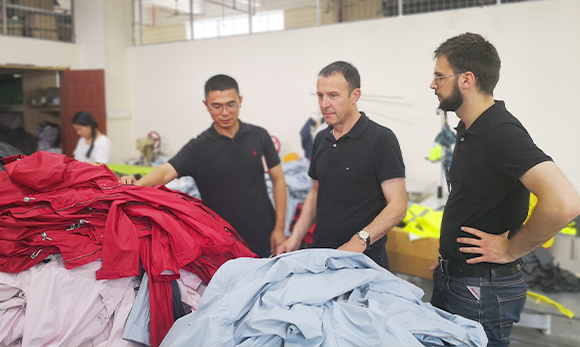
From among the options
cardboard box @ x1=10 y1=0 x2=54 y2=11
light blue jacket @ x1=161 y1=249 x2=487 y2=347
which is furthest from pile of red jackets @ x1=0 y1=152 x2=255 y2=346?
cardboard box @ x1=10 y1=0 x2=54 y2=11

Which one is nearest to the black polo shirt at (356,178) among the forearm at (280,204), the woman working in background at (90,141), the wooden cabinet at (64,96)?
the forearm at (280,204)

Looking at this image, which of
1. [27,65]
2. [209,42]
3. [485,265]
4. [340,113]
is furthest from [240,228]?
[27,65]

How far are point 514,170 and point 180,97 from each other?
6.32m

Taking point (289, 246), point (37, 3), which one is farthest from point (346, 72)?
point (37, 3)

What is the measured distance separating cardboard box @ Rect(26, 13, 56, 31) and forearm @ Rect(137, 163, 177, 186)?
5784 millimetres

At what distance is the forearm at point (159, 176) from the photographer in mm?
2039

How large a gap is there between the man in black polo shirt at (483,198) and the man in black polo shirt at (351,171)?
258 millimetres

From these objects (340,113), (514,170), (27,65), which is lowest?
(514,170)

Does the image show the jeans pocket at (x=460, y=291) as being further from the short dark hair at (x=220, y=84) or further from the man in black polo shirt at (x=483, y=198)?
the short dark hair at (x=220, y=84)

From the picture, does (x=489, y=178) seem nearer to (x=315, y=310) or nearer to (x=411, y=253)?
(x=315, y=310)

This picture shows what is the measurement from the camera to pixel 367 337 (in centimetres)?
112

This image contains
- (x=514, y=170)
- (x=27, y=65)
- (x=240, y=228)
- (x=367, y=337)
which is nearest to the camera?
(x=367, y=337)

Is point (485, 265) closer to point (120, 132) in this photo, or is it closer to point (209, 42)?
point (209, 42)

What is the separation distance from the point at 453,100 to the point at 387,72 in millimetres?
3975
